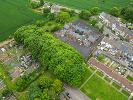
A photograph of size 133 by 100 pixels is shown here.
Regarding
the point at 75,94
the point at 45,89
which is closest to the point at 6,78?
the point at 45,89

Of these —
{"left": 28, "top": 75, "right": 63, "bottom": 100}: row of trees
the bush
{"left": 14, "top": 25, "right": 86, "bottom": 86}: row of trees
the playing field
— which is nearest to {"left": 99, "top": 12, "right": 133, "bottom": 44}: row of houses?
the bush

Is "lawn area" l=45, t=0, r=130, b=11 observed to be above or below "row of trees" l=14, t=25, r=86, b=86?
above

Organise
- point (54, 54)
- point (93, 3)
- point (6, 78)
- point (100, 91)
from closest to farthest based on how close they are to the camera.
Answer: point (100, 91)
point (6, 78)
point (54, 54)
point (93, 3)

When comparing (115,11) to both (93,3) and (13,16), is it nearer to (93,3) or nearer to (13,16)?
(93,3)

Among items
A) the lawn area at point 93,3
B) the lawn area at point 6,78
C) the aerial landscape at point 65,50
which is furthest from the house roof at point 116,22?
the lawn area at point 6,78

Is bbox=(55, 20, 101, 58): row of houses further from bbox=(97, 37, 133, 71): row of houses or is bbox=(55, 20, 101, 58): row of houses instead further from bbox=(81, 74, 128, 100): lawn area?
bbox=(81, 74, 128, 100): lawn area

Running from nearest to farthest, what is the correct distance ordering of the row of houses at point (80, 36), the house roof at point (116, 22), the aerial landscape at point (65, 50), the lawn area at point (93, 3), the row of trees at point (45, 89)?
the row of trees at point (45, 89) < the aerial landscape at point (65, 50) < the row of houses at point (80, 36) < the house roof at point (116, 22) < the lawn area at point (93, 3)

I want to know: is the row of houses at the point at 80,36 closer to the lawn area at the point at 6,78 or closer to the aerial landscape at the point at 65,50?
the aerial landscape at the point at 65,50
